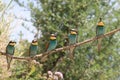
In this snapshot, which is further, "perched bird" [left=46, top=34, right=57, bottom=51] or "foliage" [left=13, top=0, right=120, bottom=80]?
"foliage" [left=13, top=0, right=120, bottom=80]

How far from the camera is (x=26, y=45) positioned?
997 centimetres

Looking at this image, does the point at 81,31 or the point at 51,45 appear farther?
the point at 81,31

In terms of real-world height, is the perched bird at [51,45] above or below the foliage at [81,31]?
above

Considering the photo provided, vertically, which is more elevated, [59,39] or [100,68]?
[59,39]

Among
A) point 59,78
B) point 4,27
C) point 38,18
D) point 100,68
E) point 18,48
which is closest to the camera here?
point 4,27

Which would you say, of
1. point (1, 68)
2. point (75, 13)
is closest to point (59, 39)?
point (75, 13)

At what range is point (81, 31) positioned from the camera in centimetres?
938

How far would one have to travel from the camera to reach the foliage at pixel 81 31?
9.52 metres

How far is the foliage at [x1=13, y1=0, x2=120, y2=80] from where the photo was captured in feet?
31.2

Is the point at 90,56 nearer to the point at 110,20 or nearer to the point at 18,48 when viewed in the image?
the point at 110,20

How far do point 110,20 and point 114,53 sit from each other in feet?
2.99

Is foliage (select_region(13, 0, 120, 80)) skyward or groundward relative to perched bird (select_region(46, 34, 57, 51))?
groundward

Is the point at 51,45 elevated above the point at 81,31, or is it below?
above

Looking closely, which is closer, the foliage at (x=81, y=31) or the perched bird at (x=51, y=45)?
the perched bird at (x=51, y=45)
